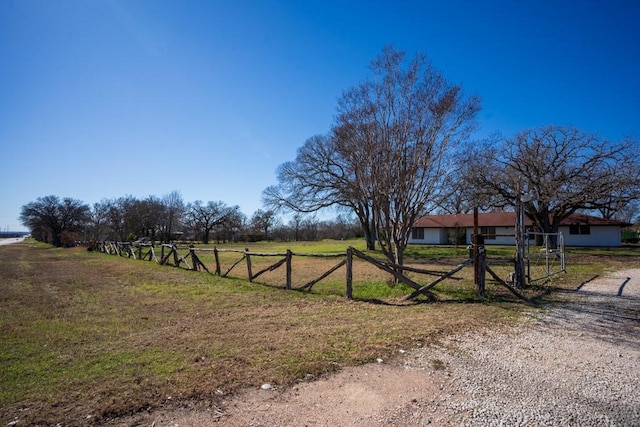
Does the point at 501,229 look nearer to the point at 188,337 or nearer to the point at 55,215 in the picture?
the point at 188,337

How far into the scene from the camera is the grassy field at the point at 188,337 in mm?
3760

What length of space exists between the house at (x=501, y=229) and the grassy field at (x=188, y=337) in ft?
94.3

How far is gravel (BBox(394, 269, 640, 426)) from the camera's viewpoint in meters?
3.33

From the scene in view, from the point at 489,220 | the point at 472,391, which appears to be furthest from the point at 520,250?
the point at 489,220

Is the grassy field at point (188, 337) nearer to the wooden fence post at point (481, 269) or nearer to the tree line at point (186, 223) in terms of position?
the wooden fence post at point (481, 269)

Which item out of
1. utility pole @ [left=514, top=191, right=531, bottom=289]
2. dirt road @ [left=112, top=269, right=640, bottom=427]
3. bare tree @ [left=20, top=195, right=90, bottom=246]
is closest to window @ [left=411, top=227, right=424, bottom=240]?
utility pole @ [left=514, top=191, right=531, bottom=289]

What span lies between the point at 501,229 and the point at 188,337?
151 feet

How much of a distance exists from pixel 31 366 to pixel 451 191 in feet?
36.5

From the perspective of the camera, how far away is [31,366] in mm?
4594

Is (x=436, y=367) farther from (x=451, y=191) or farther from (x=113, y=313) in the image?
(x=451, y=191)

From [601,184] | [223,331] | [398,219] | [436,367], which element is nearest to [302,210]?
[398,219]

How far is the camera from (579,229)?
3819 centimetres

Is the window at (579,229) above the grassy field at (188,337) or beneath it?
above

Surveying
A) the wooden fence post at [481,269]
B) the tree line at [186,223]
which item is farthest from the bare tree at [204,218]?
the wooden fence post at [481,269]
